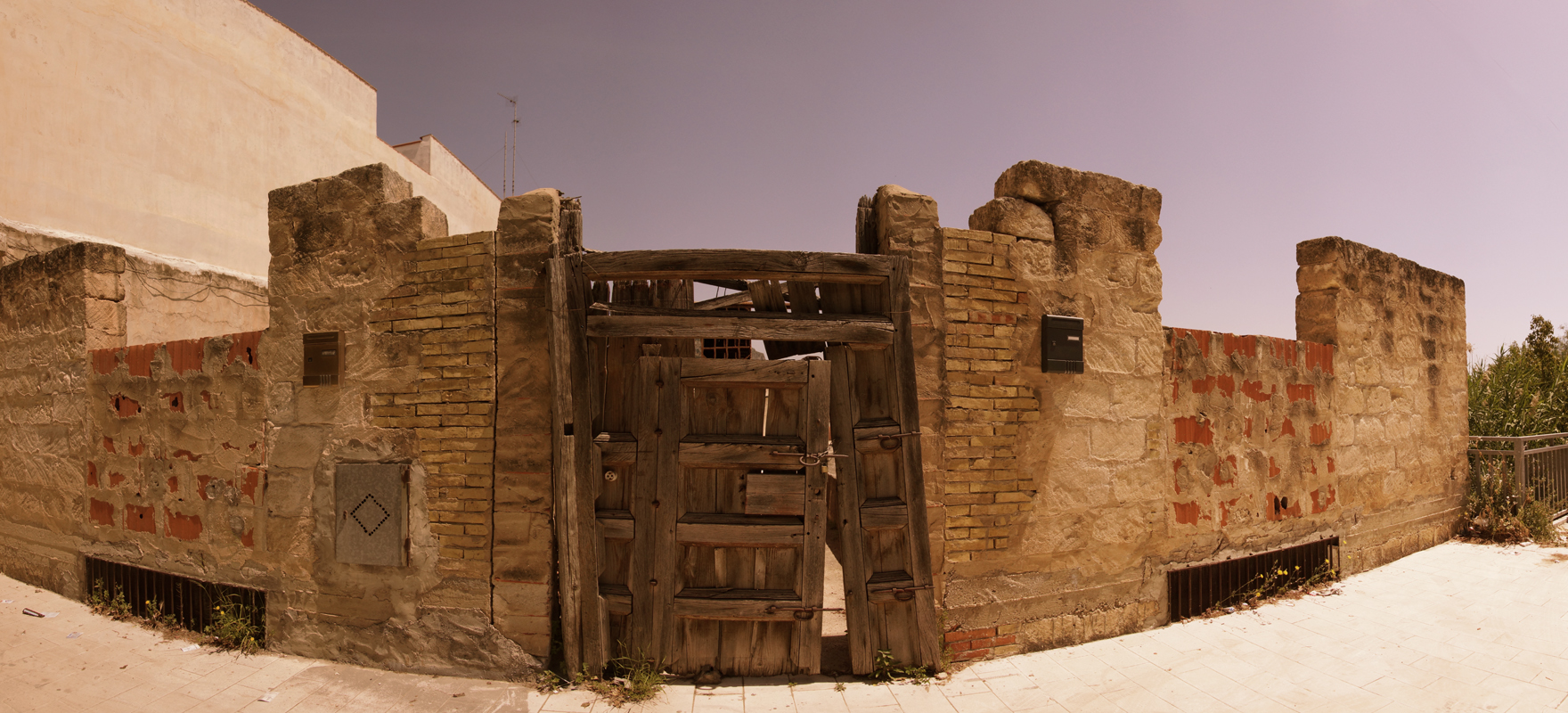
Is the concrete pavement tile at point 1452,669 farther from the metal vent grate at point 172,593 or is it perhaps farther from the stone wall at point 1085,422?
the metal vent grate at point 172,593

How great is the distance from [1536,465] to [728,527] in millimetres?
8874

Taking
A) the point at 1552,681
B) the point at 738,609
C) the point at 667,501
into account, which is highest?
the point at 667,501

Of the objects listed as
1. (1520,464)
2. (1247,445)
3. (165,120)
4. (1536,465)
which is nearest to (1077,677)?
(1247,445)

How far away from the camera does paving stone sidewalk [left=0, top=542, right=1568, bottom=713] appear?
3352 mm

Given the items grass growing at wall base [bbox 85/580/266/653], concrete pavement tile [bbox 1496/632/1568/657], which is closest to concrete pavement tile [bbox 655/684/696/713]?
grass growing at wall base [bbox 85/580/266/653]

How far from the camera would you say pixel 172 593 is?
4473mm

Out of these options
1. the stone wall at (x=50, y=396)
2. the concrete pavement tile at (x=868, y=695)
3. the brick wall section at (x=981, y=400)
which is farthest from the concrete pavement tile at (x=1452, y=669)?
the stone wall at (x=50, y=396)

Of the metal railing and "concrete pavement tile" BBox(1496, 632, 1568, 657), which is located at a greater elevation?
the metal railing

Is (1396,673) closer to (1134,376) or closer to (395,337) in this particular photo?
(1134,376)

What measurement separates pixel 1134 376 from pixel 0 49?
12373 millimetres

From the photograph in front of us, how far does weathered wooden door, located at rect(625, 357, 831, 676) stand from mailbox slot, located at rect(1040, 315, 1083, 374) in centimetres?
145

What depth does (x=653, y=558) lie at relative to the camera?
11.8ft

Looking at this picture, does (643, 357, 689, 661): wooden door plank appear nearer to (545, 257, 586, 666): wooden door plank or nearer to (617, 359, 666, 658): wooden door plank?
(617, 359, 666, 658): wooden door plank

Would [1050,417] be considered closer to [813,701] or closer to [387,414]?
[813,701]
